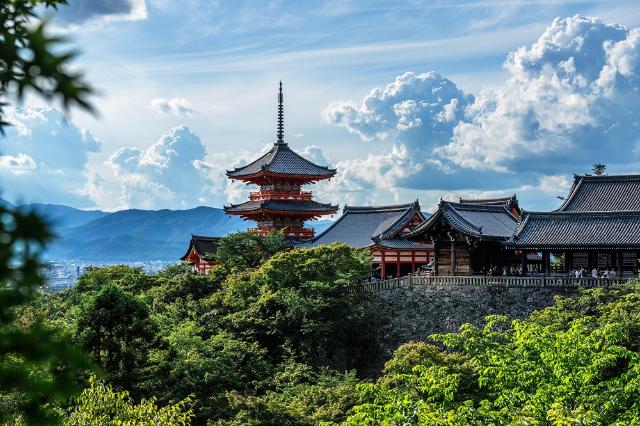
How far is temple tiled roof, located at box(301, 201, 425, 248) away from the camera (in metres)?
46.6

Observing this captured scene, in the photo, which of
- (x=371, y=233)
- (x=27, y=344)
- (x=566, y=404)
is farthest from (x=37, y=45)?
(x=371, y=233)

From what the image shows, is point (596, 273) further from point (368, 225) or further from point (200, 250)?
point (200, 250)

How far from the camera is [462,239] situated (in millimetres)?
38219

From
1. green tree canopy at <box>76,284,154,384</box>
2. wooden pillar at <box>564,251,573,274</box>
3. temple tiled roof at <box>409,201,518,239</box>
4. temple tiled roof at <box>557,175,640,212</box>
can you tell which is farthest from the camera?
temple tiled roof at <box>557,175,640,212</box>

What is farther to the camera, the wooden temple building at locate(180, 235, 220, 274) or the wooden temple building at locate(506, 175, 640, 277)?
the wooden temple building at locate(180, 235, 220, 274)

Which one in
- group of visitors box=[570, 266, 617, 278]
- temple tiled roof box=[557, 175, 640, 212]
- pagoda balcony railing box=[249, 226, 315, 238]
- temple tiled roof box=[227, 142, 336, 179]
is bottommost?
group of visitors box=[570, 266, 617, 278]

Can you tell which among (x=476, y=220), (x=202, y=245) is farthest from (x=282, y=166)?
(x=476, y=220)

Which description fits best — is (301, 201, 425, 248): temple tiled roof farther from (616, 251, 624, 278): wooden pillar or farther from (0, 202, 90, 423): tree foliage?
(0, 202, 90, 423): tree foliage

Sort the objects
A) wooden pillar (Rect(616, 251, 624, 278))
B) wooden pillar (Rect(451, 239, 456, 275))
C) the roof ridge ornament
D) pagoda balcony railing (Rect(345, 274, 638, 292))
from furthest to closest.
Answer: the roof ridge ornament < wooden pillar (Rect(451, 239, 456, 275)) < wooden pillar (Rect(616, 251, 624, 278)) < pagoda balcony railing (Rect(345, 274, 638, 292))

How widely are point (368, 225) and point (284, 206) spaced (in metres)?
7.06

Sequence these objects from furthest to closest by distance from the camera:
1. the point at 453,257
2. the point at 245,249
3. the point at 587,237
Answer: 1. the point at 245,249
2. the point at 453,257
3. the point at 587,237

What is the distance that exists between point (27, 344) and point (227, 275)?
39.0 meters

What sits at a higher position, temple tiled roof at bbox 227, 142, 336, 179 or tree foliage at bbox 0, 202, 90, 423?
temple tiled roof at bbox 227, 142, 336, 179

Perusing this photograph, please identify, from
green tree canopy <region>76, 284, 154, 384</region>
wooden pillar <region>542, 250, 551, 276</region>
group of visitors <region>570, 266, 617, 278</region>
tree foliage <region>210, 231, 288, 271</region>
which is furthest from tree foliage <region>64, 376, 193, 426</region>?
tree foliage <region>210, 231, 288, 271</region>
